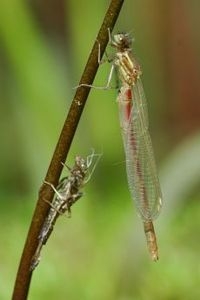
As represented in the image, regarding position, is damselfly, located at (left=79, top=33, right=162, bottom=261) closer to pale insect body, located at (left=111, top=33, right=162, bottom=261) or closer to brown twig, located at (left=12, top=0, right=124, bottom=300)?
pale insect body, located at (left=111, top=33, right=162, bottom=261)

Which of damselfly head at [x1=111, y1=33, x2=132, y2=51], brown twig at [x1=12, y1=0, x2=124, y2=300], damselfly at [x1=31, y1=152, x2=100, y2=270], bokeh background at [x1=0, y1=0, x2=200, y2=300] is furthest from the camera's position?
bokeh background at [x1=0, y1=0, x2=200, y2=300]

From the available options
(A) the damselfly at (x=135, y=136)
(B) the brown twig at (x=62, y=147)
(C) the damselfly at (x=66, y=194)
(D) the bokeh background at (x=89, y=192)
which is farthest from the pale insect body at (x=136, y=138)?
(D) the bokeh background at (x=89, y=192)

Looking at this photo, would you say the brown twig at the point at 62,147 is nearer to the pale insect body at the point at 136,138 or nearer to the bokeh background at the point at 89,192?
the pale insect body at the point at 136,138

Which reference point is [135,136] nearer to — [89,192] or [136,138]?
[136,138]

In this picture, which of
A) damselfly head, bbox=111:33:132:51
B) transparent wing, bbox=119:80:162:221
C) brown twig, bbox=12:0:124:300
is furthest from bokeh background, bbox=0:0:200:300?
brown twig, bbox=12:0:124:300

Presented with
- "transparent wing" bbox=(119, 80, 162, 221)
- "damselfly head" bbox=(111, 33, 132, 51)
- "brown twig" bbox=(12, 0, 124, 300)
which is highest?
"damselfly head" bbox=(111, 33, 132, 51)

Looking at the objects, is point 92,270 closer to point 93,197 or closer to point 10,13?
point 93,197

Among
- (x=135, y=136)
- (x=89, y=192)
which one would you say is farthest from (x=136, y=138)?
(x=89, y=192)
